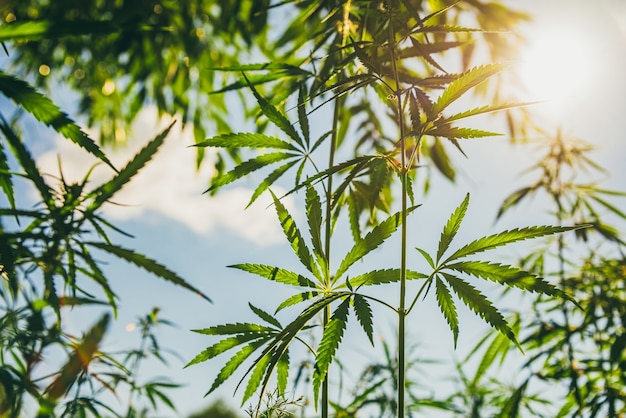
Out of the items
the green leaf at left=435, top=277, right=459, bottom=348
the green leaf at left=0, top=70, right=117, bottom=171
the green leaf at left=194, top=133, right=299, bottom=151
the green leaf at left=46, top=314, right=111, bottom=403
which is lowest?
the green leaf at left=46, top=314, right=111, bottom=403

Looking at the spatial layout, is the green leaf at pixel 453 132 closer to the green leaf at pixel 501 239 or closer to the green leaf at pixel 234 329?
the green leaf at pixel 501 239

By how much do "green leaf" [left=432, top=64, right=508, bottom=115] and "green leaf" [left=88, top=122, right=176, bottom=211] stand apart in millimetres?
300

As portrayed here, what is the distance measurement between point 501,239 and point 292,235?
0.24 m

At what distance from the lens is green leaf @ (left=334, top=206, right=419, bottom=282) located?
2.02 feet

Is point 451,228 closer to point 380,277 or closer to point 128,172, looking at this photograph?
point 380,277

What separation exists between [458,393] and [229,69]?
6.30ft

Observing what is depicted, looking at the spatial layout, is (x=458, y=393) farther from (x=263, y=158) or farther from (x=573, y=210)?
(x=263, y=158)

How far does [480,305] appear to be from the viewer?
554 mm

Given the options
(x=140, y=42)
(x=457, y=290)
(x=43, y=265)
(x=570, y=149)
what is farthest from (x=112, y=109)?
(x=457, y=290)

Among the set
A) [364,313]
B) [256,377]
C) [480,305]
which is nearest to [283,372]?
[256,377]

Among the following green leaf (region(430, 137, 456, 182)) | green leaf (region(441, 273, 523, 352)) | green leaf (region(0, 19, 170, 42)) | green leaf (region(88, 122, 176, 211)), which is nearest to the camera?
green leaf (region(0, 19, 170, 42))

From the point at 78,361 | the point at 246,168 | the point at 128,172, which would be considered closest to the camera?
the point at 128,172

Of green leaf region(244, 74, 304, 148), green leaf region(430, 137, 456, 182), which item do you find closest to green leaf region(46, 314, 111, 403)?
green leaf region(244, 74, 304, 148)

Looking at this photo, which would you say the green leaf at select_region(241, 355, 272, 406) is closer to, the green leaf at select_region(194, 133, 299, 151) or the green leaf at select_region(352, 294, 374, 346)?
the green leaf at select_region(352, 294, 374, 346)
